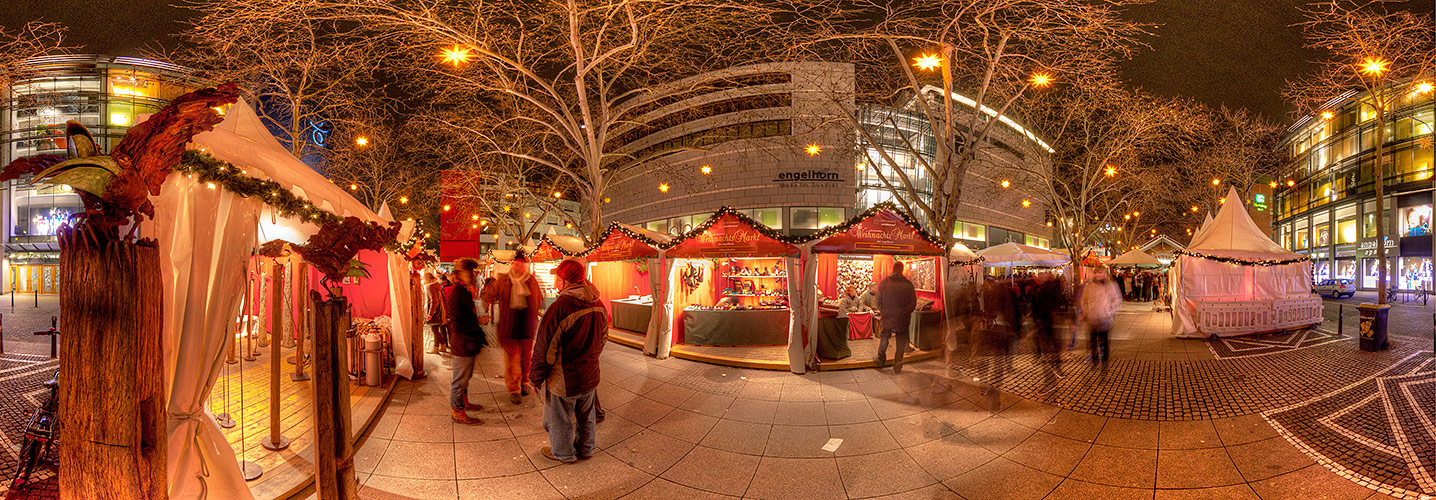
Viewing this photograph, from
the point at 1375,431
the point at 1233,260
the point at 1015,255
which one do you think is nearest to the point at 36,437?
the point at 1375,431

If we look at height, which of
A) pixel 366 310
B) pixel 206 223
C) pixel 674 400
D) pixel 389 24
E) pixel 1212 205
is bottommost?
pixel 674 400

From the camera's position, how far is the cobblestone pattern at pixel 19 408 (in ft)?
11.8

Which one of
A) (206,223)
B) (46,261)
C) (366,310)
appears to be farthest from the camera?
(46,261)

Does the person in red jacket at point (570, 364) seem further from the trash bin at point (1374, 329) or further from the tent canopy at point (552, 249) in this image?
the trash bin at point (1374, 329)

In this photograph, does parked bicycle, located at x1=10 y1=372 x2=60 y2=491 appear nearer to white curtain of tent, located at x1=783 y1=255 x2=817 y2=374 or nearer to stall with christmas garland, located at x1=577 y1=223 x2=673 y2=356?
stall with christmas garland, located at x1=577 y1=223 x2=673 y2=356

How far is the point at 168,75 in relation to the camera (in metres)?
9.15

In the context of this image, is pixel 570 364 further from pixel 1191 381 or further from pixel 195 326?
pixel 1191 381

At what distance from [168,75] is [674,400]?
10.9 metres

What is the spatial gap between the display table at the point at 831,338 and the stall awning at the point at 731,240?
1.25m

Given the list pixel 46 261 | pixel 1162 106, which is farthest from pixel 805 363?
pixel 46 261

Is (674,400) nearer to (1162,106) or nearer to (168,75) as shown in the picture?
(168,75)

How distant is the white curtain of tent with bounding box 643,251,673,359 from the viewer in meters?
8.79

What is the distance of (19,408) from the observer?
221 inches

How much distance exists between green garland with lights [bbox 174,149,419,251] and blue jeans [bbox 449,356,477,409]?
194cm
